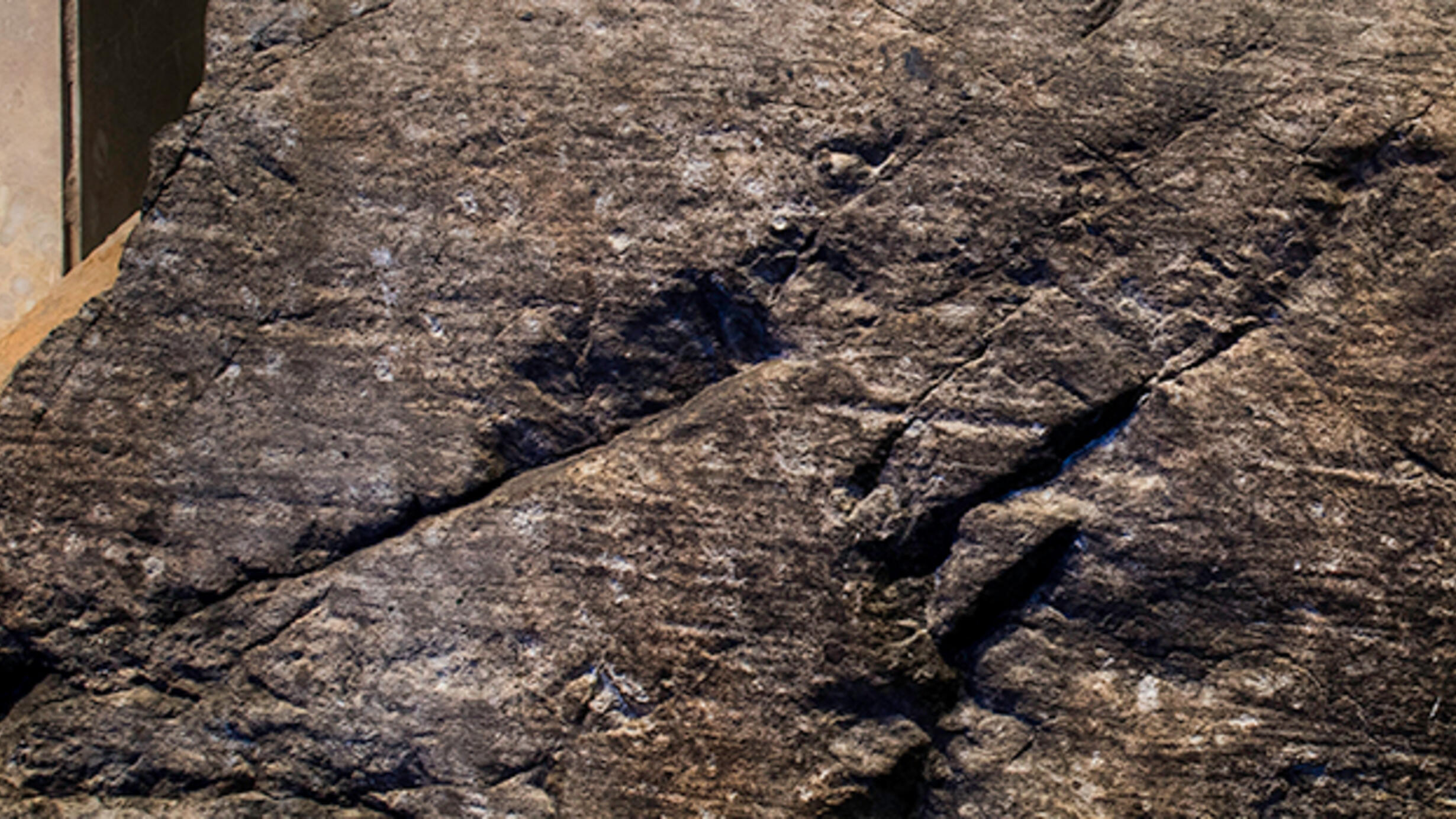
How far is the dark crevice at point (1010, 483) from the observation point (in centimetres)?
202

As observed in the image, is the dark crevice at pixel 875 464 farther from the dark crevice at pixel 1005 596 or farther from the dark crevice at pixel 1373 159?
the dark crevice at pixel 1373 159

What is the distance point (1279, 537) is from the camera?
197 cm

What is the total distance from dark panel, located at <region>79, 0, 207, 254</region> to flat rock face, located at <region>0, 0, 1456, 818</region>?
118cm

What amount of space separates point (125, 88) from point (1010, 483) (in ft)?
10.4

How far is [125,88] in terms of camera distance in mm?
3107

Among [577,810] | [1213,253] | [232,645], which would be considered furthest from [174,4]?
[1213,253]

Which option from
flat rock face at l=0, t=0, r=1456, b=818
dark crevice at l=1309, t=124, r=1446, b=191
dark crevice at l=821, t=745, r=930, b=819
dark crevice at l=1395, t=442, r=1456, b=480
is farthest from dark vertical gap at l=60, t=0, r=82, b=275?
dark crevice at l=1395, t=442, r=1456, b=480

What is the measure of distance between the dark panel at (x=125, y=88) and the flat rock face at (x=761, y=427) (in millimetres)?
1176

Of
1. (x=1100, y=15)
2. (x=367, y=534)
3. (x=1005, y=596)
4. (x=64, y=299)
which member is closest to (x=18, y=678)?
(x=367, y=534)

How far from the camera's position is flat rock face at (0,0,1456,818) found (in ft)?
6.52

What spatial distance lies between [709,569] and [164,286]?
1458mm

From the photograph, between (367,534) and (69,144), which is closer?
(367,534)

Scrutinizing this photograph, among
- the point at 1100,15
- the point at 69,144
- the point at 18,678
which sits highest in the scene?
the point at 1100,15

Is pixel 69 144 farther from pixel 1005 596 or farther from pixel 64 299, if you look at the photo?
pixel 1005 596
